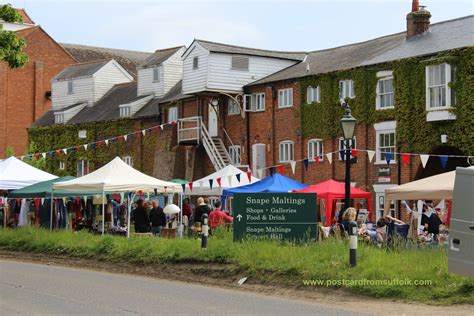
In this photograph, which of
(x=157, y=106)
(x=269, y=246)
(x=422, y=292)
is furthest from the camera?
(x=157, y=106)

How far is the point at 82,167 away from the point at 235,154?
16.8 m

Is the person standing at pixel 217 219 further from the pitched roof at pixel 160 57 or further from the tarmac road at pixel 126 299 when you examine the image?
the pitched roof at pixel 160 57

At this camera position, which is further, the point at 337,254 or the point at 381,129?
the point at 381,129

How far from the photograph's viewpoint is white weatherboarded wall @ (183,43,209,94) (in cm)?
4922

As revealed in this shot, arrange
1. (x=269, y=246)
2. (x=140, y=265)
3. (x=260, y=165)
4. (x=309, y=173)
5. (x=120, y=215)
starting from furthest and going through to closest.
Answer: (x=260, y=165) < (x=309, y=173) < (x=120, y=215) < (x=140, y=265) < (x=269, y=246)

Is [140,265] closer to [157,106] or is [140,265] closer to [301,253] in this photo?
[301,253]

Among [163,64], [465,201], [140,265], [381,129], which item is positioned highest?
[163,64]

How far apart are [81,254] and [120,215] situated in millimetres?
14305

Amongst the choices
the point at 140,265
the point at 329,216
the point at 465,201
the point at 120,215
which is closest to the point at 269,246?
the point at 140,265

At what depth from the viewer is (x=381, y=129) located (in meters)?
40.1

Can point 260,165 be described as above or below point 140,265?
above

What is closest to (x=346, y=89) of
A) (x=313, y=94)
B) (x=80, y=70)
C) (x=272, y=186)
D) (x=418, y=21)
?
(x=313, y=94)

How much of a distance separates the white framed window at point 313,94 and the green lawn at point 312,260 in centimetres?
2092

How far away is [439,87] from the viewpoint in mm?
37281
